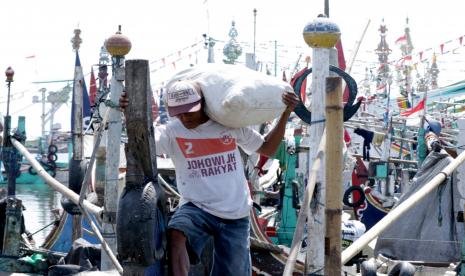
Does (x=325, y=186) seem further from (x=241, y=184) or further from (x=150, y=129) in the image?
(x=150, y=129)

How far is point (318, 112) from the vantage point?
5125 millimetres

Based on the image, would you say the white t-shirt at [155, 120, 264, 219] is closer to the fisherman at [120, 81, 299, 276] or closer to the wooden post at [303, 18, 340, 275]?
the fisherman at [120, 81, 299, 276]

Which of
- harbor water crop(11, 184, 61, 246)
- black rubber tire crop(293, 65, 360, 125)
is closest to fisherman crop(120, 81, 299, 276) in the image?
black rubber tire crop(293, 65, 360, 125)

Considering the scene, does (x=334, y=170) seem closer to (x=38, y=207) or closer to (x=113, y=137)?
(x=113, y=137)

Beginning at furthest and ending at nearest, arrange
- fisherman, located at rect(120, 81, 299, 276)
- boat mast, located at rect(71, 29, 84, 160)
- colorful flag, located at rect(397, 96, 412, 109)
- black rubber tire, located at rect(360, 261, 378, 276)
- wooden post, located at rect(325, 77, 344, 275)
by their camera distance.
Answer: colorful flag, located at rect(397, 96, 412, 109) < boat mast, located at rect(71, 29, 84, 160) < black rubber tire, located at rect(360, 261, 378, 276) < wooden post, located at rect(325, 77, 344, 275) < fisherman, located at rect(120, 81, 299, 276)

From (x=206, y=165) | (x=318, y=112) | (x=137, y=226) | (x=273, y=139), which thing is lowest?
(x=137, y=226)

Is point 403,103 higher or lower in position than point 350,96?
higher

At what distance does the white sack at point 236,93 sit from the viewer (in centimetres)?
430

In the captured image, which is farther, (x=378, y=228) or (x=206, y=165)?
(x=378, y=228)

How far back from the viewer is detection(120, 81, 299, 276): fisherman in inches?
168

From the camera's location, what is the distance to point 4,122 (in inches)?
325

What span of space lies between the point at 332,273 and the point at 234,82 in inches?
49.1

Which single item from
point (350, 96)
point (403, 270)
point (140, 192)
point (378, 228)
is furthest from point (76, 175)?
point (140, 192)

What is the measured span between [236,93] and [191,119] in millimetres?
260
